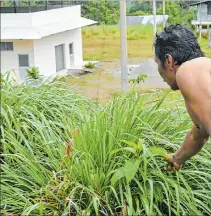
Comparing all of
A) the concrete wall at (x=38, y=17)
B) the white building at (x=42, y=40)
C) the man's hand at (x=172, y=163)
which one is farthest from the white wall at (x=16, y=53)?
the man's hand at (x=172, y=163)

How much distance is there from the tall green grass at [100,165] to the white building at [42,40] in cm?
81

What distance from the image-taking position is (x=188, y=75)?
0.85 m

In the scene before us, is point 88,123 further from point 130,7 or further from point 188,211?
point 130,7

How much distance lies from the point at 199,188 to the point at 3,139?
1.73 ft

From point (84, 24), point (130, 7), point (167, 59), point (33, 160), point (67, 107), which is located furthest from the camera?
point (84, 24)

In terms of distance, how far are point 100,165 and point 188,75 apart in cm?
39

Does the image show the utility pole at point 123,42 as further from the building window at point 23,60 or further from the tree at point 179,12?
the building window at point 23,60

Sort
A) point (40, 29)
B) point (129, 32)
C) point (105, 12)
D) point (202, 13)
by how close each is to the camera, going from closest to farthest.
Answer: point (202, 13) < point (105, 12) < point (129, 32) < point (40, 29)

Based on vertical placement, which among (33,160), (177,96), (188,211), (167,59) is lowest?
(188,211)

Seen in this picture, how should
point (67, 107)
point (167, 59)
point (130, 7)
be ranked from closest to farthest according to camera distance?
1. point (167, 59)
2. point (67, 107)
3. point (130, 7)

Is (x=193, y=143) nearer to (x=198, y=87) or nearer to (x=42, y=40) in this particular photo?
(x=198, y=87)

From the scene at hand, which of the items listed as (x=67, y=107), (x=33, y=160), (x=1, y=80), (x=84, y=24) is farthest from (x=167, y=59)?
(x=84, y=24)

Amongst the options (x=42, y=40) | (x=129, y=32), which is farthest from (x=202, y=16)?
(x=42, y=40)

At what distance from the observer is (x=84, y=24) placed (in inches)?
111
